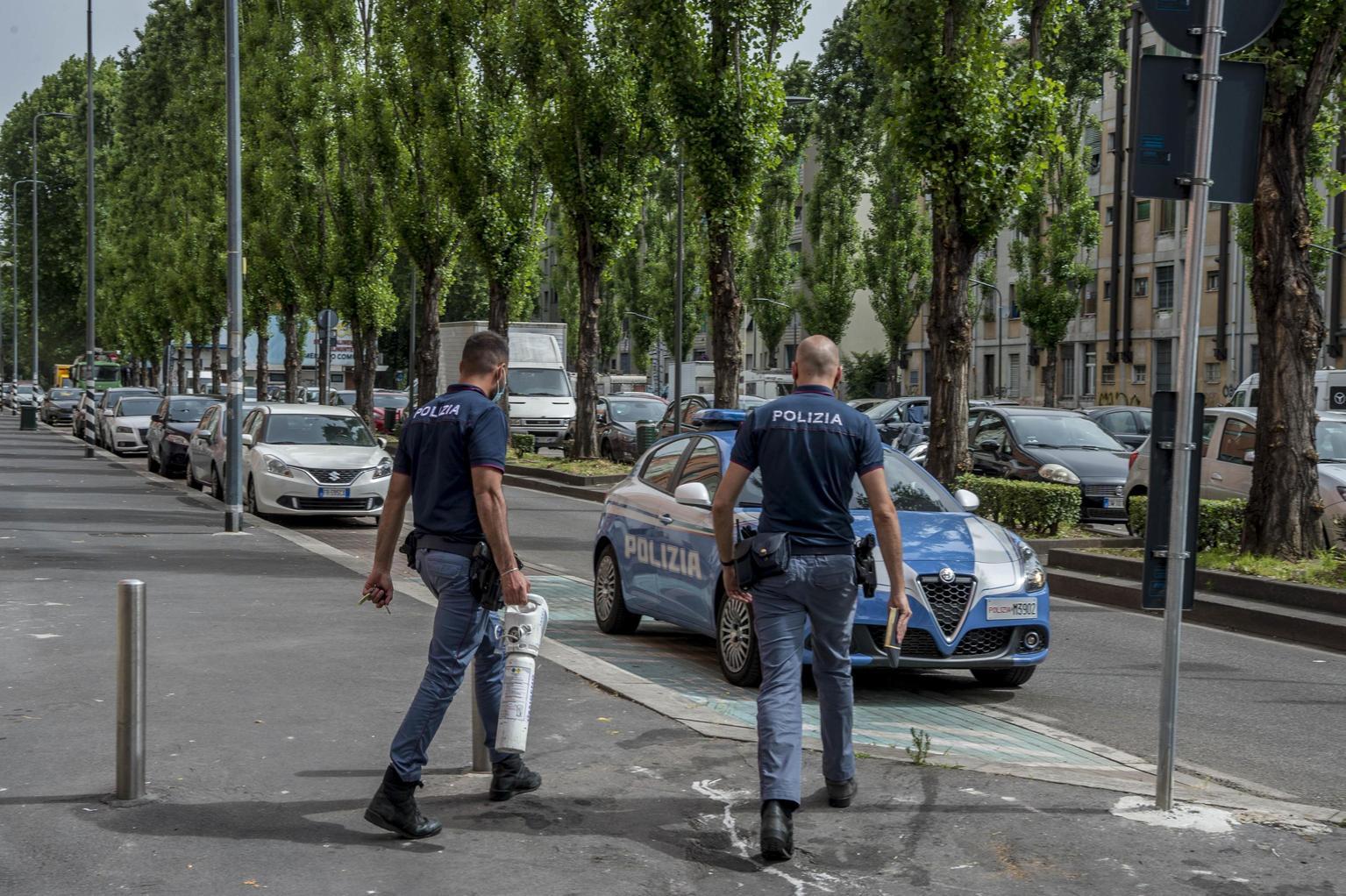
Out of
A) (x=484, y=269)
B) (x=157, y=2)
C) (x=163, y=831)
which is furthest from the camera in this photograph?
(x=157, y=2)

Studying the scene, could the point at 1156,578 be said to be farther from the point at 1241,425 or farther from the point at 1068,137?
the point at 1068,137

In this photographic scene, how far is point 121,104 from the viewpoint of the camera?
71.2 m

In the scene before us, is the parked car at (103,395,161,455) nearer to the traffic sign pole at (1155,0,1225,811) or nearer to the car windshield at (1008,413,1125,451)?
the car windshield at (1008,413,1125,451)

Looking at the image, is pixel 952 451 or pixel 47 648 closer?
pixel 47 648

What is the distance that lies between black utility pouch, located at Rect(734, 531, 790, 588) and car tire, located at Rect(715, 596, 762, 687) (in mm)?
3010

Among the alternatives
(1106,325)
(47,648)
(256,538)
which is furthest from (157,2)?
(47,648)

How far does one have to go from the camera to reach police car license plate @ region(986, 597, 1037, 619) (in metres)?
8.85

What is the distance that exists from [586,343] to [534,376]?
1146 centimetres

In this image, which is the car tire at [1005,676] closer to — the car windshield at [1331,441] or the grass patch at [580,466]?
the car windshield at [1331,441]

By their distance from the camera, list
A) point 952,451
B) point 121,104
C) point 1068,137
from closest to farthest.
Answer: point 952,451 < point 1068,137 < point 121,104

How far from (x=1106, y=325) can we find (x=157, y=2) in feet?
129

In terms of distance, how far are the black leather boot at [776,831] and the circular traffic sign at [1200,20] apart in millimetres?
3284

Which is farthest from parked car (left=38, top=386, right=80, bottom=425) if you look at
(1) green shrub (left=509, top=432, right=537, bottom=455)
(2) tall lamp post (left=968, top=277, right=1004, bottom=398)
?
(2) tall lamp post (left=968, top=277, right=1004, bottom=398)

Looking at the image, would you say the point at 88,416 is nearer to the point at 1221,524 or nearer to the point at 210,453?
the point at 210,453
